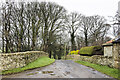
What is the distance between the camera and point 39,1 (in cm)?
2344

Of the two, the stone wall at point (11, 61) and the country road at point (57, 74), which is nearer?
the country road at point (57, 74)

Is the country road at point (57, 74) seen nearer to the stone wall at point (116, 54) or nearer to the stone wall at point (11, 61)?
the stone wall at point (11, 61)

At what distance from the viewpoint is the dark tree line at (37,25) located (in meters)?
18.3

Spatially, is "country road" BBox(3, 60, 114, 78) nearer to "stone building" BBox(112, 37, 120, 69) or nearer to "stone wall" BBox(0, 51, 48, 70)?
"stone wall" BBox(0, 51, 48, 70)

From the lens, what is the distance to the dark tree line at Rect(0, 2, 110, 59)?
59.9 ft

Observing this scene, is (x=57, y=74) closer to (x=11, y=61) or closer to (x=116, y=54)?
(x=11, y=61)

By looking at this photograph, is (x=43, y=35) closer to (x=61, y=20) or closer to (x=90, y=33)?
(x=61, y=20)

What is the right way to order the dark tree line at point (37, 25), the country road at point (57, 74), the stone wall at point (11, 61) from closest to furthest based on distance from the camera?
the country road at point (57, 74)
the stone wall at point (11, 61)
the dark tree line at point (37, 25)

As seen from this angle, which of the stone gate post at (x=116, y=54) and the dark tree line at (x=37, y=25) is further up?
the dark tree line at (x=37, y=25)

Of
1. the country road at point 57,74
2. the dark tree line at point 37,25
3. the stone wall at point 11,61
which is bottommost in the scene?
the country road at point 57,74

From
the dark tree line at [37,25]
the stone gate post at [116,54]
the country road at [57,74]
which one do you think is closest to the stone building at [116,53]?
the stone gate post at [116,54]

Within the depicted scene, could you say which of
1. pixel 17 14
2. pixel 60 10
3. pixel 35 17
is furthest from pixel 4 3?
pixel 60 10

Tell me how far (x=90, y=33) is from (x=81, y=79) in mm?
29063

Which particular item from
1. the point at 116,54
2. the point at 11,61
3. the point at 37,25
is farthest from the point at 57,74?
the point at 37,25
